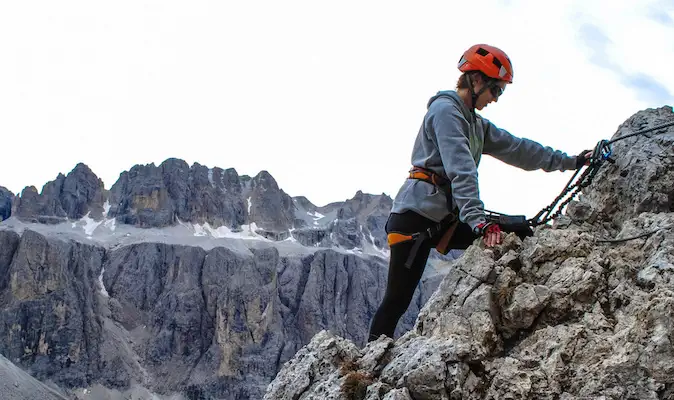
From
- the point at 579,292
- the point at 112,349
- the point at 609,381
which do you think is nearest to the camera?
the point at 609,381

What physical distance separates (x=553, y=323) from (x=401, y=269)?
1873 millimetres

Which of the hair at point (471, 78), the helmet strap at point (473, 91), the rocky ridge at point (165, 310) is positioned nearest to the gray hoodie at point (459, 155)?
the helmet strap at point (473, 91)

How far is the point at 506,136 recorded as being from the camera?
743 cm

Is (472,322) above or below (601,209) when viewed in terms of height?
below

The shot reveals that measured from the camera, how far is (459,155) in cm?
630

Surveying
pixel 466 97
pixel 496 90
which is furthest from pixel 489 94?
pixel 466 97

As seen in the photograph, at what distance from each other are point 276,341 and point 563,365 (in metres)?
166

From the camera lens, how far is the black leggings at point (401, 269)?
270 inches

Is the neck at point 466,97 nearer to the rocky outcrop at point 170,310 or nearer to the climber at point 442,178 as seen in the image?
the climber at point 442,178

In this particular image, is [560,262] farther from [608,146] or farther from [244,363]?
[244,363]

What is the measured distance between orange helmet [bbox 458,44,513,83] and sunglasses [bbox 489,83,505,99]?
0.39ft

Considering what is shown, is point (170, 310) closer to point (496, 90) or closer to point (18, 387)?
point (18, 387)

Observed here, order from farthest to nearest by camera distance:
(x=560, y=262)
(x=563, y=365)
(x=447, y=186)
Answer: (x=447, y=186), (x=560, y=262), (x=563, y=365)

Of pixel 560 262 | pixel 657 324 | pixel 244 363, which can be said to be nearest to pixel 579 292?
pixel 560 262
